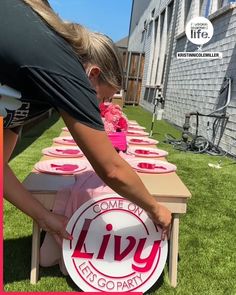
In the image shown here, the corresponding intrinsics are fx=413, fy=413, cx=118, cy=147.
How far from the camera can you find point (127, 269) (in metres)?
2.29

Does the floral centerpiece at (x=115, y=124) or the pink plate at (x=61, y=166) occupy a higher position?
the floral centerpiece at (x=115, y=124)

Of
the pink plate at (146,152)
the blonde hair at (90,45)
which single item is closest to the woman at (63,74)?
the blonde hair at (90,45)

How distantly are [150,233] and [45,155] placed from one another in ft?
3.58

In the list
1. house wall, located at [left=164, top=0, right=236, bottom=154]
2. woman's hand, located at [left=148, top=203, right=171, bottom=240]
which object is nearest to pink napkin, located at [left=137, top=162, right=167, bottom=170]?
woman's hand, located at [left=148, top=203, right=171, bottom=240]

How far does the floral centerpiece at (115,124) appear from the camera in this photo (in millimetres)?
3199

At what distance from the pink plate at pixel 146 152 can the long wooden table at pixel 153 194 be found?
0.56 m

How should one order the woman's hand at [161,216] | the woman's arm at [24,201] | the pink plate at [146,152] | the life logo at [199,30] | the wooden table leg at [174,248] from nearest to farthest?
the woman's hand at [161,216], the woman's arm at [24,201], the wooden table leg at [174,248], the pink plate at [146,152], the life logo at [199,30]

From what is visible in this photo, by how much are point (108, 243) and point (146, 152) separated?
3.79 ft

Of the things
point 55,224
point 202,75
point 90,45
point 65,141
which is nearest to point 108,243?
point 55,224

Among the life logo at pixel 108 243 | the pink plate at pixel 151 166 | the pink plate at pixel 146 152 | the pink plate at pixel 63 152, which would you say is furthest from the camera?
the pink plate at pixel 146 152

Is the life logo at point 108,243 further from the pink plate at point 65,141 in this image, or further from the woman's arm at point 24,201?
the pink plate at point 65,141

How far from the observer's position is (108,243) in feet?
7.42

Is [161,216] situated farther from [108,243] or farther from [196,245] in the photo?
[196,245]

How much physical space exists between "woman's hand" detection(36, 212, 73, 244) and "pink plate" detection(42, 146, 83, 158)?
0.76 m
